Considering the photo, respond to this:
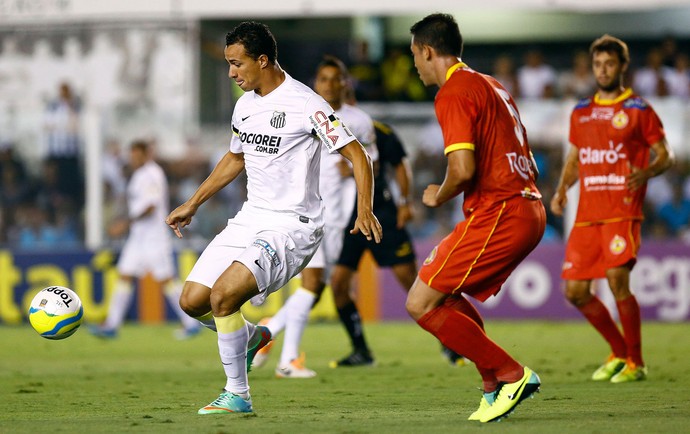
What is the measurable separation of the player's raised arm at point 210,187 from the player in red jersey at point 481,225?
153 centimetres

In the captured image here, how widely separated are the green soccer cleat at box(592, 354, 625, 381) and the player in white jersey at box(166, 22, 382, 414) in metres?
3.04

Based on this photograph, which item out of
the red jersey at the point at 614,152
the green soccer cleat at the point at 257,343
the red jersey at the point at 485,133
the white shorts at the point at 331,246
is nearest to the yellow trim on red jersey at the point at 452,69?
the red jersey at the point at 485,133

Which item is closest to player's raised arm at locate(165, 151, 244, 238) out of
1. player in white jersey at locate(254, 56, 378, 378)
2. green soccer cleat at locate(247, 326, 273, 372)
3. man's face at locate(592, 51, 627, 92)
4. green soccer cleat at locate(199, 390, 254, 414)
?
green soccer cleat at locate(247, 326, 273, 372)

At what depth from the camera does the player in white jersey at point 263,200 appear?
7125 millimetres

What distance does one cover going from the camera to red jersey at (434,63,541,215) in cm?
668

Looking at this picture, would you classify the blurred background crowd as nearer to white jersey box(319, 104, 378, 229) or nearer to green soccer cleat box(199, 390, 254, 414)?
white jersey box(319, 104, 378, 229)

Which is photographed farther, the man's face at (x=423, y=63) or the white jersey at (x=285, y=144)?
the white jersey at (x=285, y=144)

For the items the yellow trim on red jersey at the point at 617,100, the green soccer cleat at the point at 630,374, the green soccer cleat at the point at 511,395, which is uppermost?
the yellow trim on red jersey at the point at 617,100

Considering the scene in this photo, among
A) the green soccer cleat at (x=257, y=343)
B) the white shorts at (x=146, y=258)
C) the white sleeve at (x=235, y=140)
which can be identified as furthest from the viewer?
the white shorts at (x=146, y=258)

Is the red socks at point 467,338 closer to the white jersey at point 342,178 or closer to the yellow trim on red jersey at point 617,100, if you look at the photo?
the yellow trim on red jersey at point 617,100

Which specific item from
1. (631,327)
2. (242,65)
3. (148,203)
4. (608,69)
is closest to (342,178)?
(608,69)

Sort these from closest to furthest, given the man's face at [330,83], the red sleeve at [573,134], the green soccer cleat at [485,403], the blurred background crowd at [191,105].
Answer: the green soccer cleat at [485,403] < the red sleeve at [573,134] < the man's face at [330,83] < the blurred background crowd at [191,105]

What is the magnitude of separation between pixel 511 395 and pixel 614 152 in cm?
336

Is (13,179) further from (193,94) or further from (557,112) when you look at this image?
(557,112)
